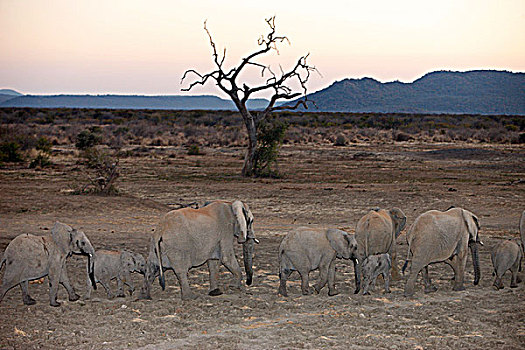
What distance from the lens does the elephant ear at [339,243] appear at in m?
8.11

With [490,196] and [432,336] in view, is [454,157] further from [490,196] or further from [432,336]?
[432,336]

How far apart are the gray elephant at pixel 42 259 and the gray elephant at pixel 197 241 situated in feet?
3.36

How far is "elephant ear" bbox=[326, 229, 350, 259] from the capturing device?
26.6 ft

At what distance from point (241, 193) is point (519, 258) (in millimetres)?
11986

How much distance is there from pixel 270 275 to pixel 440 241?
2909mm

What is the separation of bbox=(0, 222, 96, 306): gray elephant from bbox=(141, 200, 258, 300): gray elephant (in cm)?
102

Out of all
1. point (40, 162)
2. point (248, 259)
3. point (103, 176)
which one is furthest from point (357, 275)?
point (40, 162)

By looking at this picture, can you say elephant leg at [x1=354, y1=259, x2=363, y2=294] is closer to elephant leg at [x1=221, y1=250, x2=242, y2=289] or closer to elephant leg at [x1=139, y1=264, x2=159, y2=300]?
elephant leg at [x1=221, y1=250, x2=242, y2=289]

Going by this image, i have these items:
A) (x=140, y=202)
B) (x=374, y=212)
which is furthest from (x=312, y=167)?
(x=374, y=212)

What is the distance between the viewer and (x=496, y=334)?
6473mm

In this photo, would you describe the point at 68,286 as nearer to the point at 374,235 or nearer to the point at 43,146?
the point at 374,235

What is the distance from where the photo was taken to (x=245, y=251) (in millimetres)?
8516

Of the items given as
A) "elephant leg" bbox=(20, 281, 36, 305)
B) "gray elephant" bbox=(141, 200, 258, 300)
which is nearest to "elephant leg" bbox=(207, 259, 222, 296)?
"gray elephant" bbox=(141, 200, 258, 300)

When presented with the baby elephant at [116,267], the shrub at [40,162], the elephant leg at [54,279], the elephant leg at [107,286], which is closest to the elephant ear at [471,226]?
the baby elephant at [116,267]
